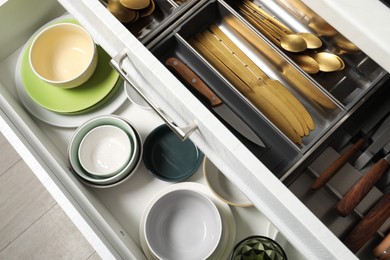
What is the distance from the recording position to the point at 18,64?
3.48ft

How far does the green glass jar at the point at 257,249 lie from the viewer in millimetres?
836

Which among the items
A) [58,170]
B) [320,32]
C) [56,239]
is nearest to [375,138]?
[320,32]

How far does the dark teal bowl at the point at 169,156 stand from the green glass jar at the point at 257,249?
0.20 metres

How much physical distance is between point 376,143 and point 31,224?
3.58 feet

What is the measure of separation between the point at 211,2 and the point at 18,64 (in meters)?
0.53

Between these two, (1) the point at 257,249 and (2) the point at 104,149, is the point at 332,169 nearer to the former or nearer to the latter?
(1) the point at 257,249

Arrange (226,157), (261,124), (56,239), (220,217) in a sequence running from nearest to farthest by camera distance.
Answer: (226,157) < (261,124) < (220,217) < (56,239)

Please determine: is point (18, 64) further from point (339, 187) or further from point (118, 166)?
point (339, 187)

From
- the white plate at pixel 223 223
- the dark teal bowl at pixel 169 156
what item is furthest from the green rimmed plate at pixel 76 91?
the white plate at pixel 223 223

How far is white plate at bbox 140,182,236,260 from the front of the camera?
0.91 m

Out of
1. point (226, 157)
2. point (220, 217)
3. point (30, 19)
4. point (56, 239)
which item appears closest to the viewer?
point (226, 157)

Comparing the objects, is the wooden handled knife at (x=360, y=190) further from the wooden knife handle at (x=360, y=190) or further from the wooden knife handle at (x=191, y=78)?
the wooden knife handle at (x=191, y=78)

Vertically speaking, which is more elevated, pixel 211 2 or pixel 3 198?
pixel 3 198

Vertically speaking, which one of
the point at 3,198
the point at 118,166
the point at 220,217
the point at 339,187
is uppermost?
the point at 3,198
